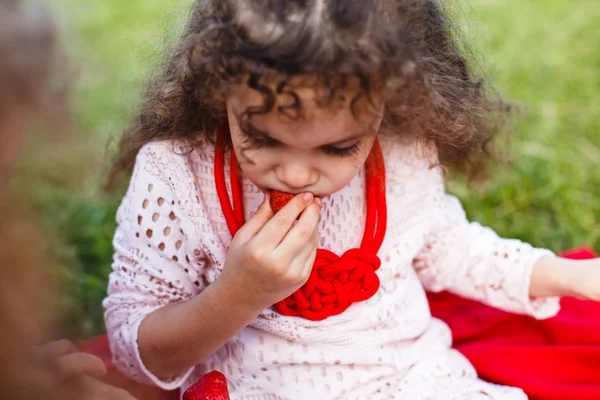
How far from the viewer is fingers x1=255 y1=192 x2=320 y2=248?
1.21 metres

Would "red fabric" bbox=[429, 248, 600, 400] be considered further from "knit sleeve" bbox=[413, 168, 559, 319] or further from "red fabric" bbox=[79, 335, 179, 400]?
"red fabric" bbox=[79, 335, 179, 400]

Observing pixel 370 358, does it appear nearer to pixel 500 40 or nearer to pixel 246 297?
pixel 246 297

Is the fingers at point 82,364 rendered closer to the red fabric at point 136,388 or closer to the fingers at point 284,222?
the red fabric at point 136,388

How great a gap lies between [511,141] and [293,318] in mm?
1055

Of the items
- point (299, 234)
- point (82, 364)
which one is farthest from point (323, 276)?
point (82, 364)

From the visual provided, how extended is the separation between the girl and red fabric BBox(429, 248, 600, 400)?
11 cm

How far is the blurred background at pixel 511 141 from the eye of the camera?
1.48 m

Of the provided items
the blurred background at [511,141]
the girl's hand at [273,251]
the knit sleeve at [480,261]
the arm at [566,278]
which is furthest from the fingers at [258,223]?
the arm at [566,278]

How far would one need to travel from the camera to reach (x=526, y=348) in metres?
1.79

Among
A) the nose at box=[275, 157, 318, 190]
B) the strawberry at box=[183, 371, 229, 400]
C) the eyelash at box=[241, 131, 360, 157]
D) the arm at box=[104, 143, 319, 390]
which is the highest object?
the eyelash at box=[241, 131, 360, 157]

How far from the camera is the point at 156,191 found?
143 centimetres

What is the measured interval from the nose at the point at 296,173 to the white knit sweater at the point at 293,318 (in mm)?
242

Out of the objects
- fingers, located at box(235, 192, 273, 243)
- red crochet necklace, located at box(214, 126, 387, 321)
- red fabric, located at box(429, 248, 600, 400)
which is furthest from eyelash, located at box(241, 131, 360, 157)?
red fabric, located at box(429, 248, 600, 400)

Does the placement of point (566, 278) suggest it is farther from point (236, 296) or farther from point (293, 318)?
point (236, 296)
